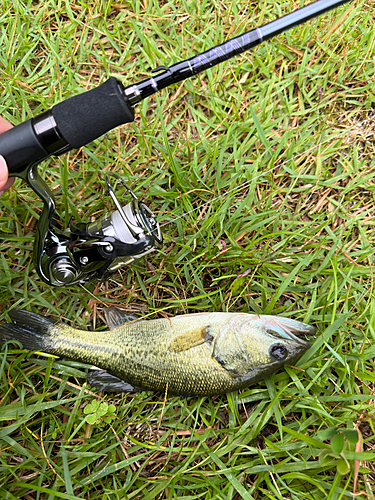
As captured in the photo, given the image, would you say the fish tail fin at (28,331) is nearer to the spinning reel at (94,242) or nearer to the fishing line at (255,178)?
the spinning reel at (94,242)

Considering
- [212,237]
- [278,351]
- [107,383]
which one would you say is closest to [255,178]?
[212,237]

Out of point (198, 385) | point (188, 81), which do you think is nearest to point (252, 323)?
point (198, 385)

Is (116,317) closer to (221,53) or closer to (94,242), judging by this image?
(94,242)

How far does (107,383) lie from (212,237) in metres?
1.29

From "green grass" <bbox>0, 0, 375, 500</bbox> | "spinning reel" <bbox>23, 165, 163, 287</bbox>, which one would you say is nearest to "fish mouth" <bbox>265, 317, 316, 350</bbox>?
"green grass" <bbox>0, 0, 375, 500</bbox>

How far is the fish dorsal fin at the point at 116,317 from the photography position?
242 centimetres

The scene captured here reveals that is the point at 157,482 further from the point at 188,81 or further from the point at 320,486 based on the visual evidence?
the point at 188,81

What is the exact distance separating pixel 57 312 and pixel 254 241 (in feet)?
5.10

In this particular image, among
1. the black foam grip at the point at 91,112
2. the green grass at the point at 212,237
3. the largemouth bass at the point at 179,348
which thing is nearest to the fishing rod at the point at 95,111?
the black foam grip at the point at 91,112

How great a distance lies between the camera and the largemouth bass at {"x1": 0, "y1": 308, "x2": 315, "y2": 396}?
2215 mm

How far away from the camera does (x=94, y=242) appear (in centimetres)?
205

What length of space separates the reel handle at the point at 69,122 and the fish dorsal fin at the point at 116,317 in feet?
4.06

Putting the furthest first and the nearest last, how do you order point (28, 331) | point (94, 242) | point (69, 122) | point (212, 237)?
point (212, 237) < point (28, 331) < point (94, 242) < point (69, 122)

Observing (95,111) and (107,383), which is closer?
(95,111)
